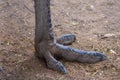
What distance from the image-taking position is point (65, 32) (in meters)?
4.66

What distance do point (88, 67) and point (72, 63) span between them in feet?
0.62

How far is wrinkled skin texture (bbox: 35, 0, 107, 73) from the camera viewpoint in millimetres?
3652

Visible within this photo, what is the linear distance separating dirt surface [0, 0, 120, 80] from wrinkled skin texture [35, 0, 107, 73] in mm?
67

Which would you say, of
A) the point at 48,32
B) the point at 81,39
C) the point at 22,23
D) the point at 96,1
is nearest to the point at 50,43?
the point at 48,32

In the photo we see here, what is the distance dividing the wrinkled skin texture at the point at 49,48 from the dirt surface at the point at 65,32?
67 millimetres

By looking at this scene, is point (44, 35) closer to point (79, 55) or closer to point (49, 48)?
point (49, 48)

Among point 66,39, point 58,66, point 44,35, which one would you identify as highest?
point 44,35

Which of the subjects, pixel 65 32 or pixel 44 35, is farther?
pixel 65 32

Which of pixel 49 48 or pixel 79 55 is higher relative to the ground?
pixel 49 48

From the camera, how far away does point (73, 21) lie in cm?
501

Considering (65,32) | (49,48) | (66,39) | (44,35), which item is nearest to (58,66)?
(49,48)

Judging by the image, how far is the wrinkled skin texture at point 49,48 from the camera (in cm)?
365

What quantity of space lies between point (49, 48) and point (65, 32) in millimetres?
929

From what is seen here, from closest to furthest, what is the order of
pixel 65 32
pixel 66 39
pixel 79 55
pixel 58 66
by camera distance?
pixel 58 66 → pixel 79 55 → pixel 66 39 → pixel 65 32
